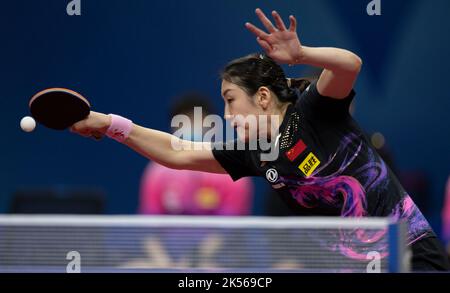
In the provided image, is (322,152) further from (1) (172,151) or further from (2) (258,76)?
(1) (172,151)

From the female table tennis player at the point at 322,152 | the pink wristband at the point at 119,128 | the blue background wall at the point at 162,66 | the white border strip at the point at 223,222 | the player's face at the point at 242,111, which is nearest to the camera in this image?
the white border strip at the point at 223,222

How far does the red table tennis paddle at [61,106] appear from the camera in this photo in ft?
14.8

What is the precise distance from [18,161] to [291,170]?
12.9 ft

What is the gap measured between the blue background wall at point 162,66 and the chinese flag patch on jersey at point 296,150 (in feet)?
9.54

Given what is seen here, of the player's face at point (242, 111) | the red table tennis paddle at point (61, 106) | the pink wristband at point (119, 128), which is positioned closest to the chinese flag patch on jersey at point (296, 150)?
the player's face at point (242, 111)

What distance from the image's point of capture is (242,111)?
446 centimetres

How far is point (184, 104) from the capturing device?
653 cm

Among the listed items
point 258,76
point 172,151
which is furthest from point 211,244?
point 258,76

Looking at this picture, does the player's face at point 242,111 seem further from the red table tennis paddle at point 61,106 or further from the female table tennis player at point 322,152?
the red table tennis paddle at point 61,106

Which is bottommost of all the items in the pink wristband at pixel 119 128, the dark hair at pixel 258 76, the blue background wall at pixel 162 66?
the pink wristband at pixel 119 128

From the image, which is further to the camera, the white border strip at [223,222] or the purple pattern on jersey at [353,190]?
the purple pattern on jersey at [353,190]

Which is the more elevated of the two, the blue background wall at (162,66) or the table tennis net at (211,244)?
the blue background wall at (162,66)

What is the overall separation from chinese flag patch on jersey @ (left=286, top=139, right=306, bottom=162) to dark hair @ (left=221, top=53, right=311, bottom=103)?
28 cm
